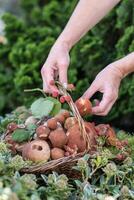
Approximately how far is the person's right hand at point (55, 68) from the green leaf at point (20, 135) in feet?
0.74

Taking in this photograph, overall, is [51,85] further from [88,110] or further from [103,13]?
[103,13]

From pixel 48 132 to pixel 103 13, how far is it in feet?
2.41

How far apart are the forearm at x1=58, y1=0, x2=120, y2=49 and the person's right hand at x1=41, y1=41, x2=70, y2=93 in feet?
0.22

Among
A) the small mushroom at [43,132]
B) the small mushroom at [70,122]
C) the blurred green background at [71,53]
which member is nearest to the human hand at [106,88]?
the small mushroom at [70,122]

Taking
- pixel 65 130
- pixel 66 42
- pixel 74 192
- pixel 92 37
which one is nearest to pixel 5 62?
pixel 92 37

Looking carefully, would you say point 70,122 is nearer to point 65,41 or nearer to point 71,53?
point 65,41

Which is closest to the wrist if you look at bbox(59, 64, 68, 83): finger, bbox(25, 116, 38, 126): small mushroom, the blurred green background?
bbox(59, 64, 68, 83): finger

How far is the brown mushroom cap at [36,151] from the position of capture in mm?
2508

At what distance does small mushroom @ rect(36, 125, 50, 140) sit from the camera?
2.59 meters

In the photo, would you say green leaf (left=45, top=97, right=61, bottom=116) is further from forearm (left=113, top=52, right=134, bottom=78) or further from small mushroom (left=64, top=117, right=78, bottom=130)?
forearm (left=113, top=52, right=134, bottom=78)

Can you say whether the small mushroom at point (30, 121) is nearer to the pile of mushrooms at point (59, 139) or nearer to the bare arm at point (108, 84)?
the pile of mushrooms at point (59, 139)

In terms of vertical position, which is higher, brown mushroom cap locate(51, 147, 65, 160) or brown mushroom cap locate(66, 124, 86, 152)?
brown mushroom cap locate(66, 124, 86, 152)

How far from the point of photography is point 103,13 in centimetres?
297

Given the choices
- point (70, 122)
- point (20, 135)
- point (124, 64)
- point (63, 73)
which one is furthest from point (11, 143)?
point (124, 64)
